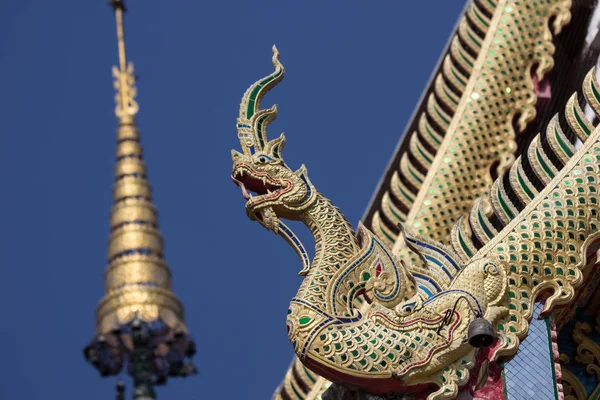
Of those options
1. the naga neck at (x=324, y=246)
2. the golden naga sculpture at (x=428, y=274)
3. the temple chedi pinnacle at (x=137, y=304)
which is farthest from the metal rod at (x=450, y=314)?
the temple chedi pinnacle at (x=137, y=304)

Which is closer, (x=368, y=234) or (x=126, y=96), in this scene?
(x=368, y=234)

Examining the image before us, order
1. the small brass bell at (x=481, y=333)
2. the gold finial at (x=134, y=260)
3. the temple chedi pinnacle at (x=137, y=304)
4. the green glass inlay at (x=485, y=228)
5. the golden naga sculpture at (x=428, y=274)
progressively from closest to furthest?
the small brass bell at (x=481, y=333) → the golden naga sculpture at (x=428, y=274) → the green glass inlay at (x=485, y=228) → the temple chedi pinnacle at (x=137, y=304) → the gold finial at (x=134, y=260)

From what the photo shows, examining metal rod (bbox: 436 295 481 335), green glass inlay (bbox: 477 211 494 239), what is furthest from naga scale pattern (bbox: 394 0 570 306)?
metal rod (bbox: 436 295 481 335)

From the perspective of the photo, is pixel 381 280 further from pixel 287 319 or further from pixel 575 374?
pixel 575 374

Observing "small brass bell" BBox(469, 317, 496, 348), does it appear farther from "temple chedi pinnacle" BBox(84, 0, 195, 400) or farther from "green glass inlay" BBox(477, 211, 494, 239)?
"temple chedi pinnacle" BBox(84, 0, 195, 400)

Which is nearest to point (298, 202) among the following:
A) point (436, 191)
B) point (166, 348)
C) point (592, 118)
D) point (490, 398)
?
point (490, 398)

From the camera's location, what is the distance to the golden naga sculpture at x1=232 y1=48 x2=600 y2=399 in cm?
1069

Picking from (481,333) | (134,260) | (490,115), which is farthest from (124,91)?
(481,333)

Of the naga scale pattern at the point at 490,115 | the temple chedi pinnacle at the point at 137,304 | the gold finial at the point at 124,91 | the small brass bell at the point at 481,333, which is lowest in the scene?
the small brass bell at the point at 481,333

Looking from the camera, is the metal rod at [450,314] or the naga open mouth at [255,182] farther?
the naga open mouth at [255,182]

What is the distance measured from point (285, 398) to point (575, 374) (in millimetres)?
4094

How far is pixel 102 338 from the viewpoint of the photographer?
2902 centimetres

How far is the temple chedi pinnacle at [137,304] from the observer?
93.5 ft

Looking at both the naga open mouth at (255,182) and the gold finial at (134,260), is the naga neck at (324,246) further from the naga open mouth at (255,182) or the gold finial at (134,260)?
the gold finial at (134,260)
